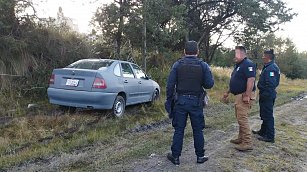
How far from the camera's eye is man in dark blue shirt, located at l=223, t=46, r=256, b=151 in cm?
625

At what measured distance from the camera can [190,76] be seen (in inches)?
207

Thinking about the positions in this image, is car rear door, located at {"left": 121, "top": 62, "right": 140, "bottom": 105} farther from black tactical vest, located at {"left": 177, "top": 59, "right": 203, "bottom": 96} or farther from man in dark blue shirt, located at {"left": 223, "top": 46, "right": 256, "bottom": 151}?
black tactical vest, located at {"left": 177, "top": 59, "right": 203, "bottom": 96}

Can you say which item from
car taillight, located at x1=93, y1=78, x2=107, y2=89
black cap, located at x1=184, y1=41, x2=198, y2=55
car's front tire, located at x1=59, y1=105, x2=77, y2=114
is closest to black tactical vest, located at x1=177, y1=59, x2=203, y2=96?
black cap, located at x1=184, y1=41, x2=198, y2=55

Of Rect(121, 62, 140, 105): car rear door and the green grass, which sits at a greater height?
Rect(121, 62, 140, 105): car rear door

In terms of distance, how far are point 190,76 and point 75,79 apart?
3.69m

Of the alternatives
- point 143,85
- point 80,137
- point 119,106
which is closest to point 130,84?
point 119,106

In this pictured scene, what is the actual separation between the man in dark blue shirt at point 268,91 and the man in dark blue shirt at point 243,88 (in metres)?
0.89

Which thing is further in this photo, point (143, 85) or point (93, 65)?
point (143, 85)

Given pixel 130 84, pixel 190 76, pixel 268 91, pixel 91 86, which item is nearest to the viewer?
pixel 190 76

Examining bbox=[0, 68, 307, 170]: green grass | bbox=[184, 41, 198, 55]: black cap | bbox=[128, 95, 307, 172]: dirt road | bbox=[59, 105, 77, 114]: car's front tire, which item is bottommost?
bbox=[128, 95, 307, 172]: dirt road

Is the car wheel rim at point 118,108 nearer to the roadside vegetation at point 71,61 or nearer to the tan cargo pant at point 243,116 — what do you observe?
the roadside vegetation at point 71,61

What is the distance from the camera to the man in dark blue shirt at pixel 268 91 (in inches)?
286

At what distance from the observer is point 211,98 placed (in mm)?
14328

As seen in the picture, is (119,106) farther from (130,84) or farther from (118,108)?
(130,84)
